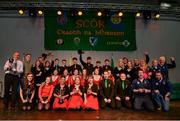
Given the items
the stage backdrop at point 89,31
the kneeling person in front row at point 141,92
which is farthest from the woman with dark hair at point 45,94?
the stage backdrop at point 89,31

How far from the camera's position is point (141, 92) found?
6738mm

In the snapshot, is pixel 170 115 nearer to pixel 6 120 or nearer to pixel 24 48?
pixel 6 120

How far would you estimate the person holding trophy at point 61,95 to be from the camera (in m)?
6.54

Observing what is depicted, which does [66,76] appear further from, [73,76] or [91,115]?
[91,115]

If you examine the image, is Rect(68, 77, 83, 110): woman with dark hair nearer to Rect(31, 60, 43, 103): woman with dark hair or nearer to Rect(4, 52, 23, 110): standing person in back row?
Rect(31, 60, 43, 103): woman with dark hair

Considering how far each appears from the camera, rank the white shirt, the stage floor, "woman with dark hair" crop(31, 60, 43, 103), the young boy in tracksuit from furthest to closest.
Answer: "woman with dark hair" crop(31, 60, 43, 103), the young boy in tracksuit, the white shirt, the stage floor

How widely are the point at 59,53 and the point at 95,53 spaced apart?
1.11m

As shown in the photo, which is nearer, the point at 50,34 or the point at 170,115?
Answer: the point at 170,115

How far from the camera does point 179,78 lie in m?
9.35

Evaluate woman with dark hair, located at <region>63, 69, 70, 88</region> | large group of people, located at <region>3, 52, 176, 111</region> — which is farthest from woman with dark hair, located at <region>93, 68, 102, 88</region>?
woman with dark hair, located at <region>63, 69, 70, 88</region>

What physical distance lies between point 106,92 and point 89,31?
2525 mm

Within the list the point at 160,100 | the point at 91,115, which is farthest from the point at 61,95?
the point at 160,100

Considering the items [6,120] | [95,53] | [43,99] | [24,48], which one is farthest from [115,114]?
[24,48]

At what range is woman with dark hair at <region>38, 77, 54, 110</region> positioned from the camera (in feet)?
21.6
